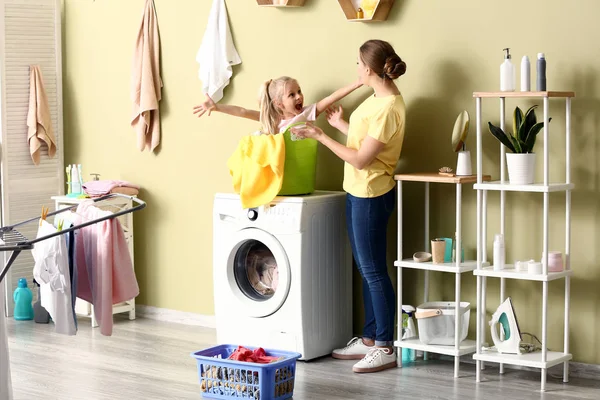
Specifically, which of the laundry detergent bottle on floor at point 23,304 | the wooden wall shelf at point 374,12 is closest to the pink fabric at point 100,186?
the laundry detergent bottle on floor at point 23,304

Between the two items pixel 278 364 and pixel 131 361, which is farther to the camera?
pixel 131 361

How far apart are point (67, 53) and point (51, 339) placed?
1828mm

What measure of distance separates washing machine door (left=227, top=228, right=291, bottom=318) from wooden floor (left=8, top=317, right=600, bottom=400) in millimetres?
338

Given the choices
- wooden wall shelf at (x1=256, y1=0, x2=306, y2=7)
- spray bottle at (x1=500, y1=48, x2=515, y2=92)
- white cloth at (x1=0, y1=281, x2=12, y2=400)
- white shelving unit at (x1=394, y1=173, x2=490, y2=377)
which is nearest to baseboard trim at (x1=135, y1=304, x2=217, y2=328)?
white shelving unit at (x1=394, y1=173, x2=490, y2=377)

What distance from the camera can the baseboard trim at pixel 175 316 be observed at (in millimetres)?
5344

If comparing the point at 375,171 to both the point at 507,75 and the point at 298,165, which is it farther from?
the point at 507,75

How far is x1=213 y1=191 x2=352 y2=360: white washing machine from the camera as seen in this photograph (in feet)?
14.5

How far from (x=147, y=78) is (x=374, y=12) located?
4.94 ft

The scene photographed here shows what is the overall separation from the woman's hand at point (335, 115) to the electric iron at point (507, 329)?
1.16m

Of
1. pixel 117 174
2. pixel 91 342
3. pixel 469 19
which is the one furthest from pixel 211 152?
pixel 469 19

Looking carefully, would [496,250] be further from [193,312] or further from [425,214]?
[193,312]

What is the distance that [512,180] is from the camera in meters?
4.02

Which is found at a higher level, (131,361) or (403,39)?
(403,39)

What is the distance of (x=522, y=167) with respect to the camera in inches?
156
